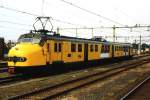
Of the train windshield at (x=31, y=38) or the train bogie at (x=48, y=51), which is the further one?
the train windshield at (x=31, y=38)

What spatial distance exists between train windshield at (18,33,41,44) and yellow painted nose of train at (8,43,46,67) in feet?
1.55

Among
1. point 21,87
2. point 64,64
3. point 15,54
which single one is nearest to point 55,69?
point 64,64

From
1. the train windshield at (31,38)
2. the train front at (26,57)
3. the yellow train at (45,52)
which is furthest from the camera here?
the train windshield at (31,38)

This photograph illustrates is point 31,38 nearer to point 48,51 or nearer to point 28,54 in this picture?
point 48,51

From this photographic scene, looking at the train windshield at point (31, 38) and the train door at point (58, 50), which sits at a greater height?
the train windshield at point (31, 38)

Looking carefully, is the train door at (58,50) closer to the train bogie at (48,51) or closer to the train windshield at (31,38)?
the train bogie at (48,51)

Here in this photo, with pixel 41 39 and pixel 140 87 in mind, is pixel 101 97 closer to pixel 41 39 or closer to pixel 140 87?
pixel 140 87

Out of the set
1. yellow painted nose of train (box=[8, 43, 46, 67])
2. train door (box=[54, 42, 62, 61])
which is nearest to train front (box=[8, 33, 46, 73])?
yellow painted nose of train (box=[8, 43, 46, 67])

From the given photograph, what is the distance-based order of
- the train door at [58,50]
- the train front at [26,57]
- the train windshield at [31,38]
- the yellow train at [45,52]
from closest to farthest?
1. the train front at [26,57]
2. the yellow train at [45,52]
3. the train windshield at [31,38]
4. the train door at [58,50]

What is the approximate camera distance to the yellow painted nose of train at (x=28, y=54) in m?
20.0

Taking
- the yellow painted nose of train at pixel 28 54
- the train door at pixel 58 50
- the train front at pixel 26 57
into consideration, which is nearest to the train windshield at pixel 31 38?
the train front at pixel 26 57

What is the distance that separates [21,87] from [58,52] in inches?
311

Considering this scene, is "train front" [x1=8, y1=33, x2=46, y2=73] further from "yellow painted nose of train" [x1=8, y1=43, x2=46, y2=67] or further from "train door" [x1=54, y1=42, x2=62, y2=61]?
"train door" [x1=54, y1=42, x2=62, y2=61]

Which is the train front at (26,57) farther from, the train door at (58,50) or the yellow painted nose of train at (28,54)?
the train door at (58,50)
